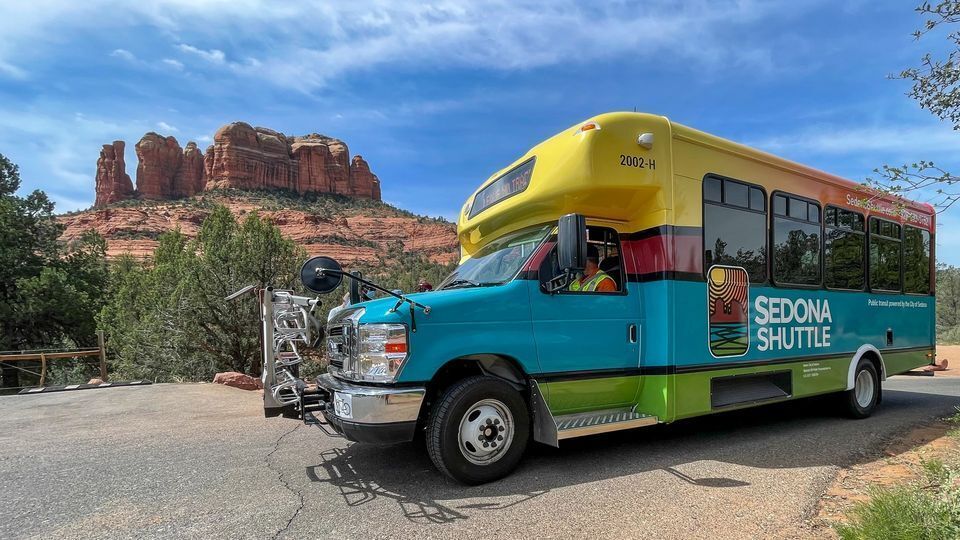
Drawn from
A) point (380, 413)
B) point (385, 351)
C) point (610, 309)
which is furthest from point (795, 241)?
point (380, 413)

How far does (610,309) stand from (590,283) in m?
0.32

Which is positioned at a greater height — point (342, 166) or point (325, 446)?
point (342, 166)

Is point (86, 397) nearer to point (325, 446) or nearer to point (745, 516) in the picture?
point (325, 446)

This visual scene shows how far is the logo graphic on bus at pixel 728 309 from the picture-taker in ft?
17.2

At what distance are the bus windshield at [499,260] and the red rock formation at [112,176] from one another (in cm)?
13168

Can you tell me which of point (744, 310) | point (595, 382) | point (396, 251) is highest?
point (396, 251)

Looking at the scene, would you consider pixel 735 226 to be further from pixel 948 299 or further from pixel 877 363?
pixel 948 299

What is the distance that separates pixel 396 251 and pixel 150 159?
68.9 m

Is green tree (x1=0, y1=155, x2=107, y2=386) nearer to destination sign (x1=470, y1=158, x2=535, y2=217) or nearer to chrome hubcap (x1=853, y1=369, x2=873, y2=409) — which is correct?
destination sign (x1=470, y1=158, x2=535, y2=217)

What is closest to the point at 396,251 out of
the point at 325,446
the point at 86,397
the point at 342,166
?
the point at 342,166

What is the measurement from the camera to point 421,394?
3.96 m

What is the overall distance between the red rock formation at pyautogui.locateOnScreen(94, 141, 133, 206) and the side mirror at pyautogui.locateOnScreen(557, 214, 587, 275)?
437 feet

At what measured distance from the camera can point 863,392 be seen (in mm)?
7094

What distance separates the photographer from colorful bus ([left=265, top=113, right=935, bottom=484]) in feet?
13.3
